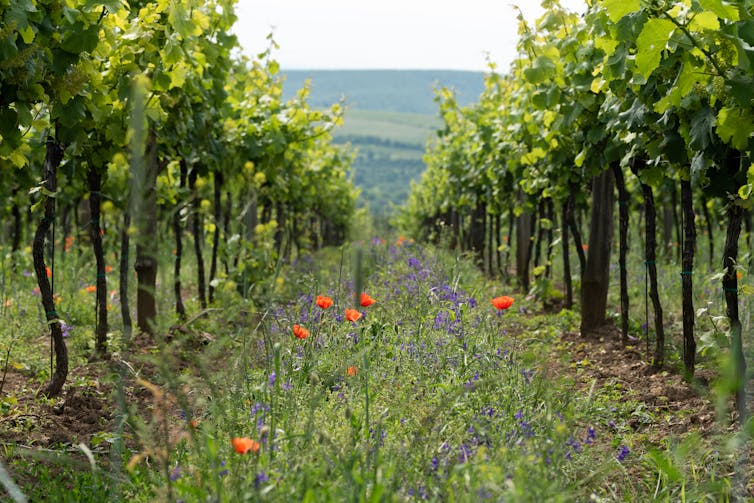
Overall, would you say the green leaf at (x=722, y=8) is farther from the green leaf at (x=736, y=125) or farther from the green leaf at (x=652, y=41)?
the green leaf at (x=736, y=125)

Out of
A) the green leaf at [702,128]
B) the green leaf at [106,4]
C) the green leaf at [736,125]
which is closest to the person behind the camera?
the green leaf at [736,125]

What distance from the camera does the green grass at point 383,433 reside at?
7.51 ft

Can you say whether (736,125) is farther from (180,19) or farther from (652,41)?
(180,19)

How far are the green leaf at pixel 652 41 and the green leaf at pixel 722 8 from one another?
0.16 m

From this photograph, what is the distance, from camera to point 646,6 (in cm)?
320

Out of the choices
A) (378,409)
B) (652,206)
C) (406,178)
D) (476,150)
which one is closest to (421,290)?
(652,206)

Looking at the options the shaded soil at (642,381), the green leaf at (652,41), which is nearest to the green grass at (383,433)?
the shaded soil at (642,381)

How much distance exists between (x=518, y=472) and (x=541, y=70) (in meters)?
3.69

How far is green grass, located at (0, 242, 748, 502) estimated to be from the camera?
229 centimetres

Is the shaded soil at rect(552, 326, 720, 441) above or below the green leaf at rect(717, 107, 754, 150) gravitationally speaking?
below

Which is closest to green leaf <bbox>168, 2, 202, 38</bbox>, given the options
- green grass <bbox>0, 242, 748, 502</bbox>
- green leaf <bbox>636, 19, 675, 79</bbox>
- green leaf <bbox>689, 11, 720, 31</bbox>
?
green grass <bbox>0, 242, 748, 502</bbox>

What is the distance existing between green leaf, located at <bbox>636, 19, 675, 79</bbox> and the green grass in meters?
1.32

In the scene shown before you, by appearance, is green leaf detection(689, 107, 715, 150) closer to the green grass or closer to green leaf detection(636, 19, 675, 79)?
green leaf detection(636, 19, 675, 79)

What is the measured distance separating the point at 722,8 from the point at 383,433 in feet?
7.02
